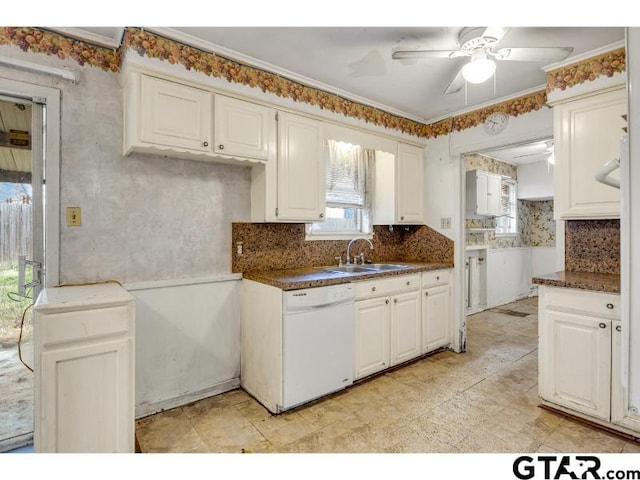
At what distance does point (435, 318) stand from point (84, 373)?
2.85 meters

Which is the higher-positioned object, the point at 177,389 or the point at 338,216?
the point at 338,216

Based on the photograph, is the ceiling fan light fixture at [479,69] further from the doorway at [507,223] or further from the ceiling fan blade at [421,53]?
the doorway at [507,223]

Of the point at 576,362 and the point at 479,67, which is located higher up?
the point at 479,67

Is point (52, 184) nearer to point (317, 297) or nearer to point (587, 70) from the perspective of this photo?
point (317, 297)

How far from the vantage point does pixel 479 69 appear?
6.25 ft

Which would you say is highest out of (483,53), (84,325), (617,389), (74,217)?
(483,53)

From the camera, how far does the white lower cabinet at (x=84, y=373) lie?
148cm

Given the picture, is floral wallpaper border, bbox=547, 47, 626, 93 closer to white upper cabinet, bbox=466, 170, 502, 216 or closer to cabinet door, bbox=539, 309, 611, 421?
cabinet door, bbox=539, 309, 611, 421

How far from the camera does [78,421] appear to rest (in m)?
1.56

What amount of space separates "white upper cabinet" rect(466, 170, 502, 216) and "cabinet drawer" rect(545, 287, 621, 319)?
8.85 ft

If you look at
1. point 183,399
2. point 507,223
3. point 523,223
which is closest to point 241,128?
point 183,399
